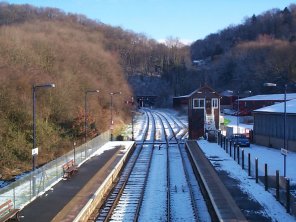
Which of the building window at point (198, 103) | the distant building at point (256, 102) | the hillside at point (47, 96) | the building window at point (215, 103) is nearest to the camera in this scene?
the hillside at point (47, 96)

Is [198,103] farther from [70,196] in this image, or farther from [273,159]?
[70,196]

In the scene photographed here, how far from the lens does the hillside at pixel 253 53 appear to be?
92875 mm

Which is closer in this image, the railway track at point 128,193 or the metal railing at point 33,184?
the metal railing at point 33,184

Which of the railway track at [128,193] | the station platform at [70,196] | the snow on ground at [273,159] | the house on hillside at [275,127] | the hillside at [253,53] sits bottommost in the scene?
the railway track at [128,193]

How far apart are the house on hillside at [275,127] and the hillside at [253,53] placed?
150 ft

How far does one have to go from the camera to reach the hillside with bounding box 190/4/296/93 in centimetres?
9288

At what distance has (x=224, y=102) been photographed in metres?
94.6

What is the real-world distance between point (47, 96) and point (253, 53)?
80765 millimetres

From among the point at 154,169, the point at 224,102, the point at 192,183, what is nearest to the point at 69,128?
the point at 154,169

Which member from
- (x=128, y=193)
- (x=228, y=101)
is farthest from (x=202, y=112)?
(x=228, y=101)

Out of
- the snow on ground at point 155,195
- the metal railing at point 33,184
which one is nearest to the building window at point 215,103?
the snow on ground at point 155,195

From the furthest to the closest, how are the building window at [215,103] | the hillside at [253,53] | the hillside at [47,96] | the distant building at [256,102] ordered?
the hillside at [253,53] < the distant building at [256,102] < the building window at [215,103] < the hillside at [47,96]

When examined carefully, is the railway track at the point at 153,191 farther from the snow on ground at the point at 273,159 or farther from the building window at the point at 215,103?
the building window at the point at 215,103

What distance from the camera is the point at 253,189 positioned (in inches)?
833
